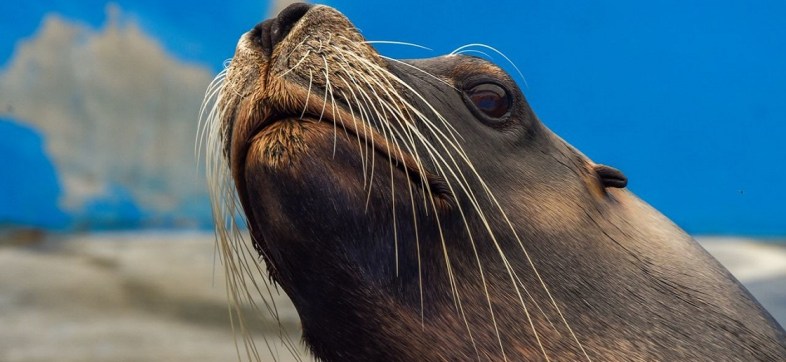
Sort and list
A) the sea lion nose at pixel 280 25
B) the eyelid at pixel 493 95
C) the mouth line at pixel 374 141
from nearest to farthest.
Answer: the mouth line at pixel 374 141, the sea lion nose at pixel 280 25, the eyelid at pixel 493 95

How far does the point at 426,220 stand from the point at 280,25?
0.46 meters

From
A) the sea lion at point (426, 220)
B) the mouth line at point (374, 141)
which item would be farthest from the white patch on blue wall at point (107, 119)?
the mouth line at point (374, 141)

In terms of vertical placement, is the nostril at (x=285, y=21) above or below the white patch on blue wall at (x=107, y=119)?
below

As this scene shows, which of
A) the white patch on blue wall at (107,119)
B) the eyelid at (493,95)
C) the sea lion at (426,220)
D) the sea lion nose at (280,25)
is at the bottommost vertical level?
the sea lion at (426,220)

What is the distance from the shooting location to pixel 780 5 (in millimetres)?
3520

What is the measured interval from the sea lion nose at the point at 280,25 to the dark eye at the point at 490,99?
0.38m

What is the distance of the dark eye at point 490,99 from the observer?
1.58 metres

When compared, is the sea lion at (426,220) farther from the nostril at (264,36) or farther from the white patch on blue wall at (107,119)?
the white patch on blue wall at (107,119)

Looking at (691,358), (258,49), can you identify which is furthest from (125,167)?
(691,358)

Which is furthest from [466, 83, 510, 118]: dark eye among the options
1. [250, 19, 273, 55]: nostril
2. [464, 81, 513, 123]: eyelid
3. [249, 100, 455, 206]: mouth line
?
[250, 19, 273, 55]: nostril

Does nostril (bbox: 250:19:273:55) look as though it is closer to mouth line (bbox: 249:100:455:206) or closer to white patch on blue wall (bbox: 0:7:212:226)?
mouth line (bbox: 249:100:455:206)

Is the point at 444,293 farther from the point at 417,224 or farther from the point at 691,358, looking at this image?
the point at 691,358

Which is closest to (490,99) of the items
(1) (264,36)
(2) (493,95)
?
(2) (493,95)

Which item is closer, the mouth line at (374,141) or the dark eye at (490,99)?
the mouth line at (374,141)
